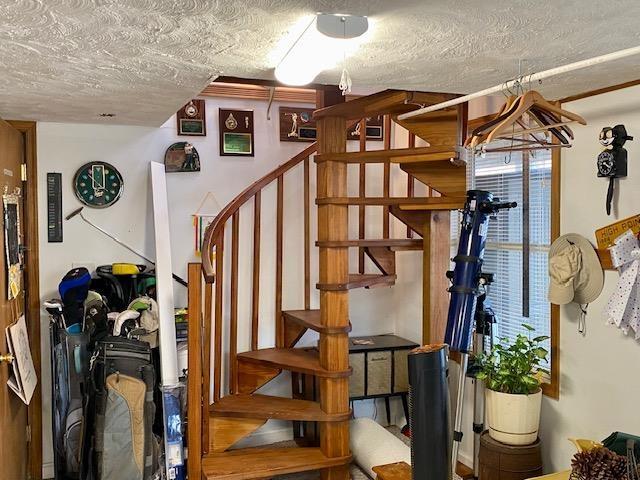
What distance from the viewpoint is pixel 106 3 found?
1.48 meters

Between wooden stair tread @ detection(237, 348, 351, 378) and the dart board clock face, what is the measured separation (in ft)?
4.08

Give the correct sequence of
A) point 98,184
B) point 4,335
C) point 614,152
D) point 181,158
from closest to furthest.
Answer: point 614,152 < point 4,335 < point 98,184 < point 181,158

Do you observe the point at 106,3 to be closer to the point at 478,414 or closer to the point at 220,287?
the point at 220,287

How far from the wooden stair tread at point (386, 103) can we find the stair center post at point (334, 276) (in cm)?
9

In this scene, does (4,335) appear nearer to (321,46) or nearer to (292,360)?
(292,360)

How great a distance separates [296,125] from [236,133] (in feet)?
1.36

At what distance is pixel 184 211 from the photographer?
12.6 ft

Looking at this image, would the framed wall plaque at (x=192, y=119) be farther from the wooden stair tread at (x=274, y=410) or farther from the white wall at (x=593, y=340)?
the white wall at (x=593, y=340)

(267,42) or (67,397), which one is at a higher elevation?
(267,42)

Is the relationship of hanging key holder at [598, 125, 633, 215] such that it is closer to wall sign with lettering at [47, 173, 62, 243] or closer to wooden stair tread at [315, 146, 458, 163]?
wooden stair tread at [315, 146, 458, 163]

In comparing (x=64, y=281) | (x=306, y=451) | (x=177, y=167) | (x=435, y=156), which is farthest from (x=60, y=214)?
(x=435, y=156)

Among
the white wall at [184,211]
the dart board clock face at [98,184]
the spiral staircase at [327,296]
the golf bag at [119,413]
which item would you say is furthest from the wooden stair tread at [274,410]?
the dart board clock face at [98,184]

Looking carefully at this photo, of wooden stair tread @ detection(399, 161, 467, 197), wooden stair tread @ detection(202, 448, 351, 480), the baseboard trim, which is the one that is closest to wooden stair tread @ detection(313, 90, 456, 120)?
wooden stair tread @ detection(399, 161, 467, 197)

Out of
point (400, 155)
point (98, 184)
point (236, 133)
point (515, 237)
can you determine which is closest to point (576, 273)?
point (515, 237)
